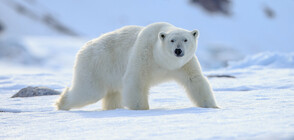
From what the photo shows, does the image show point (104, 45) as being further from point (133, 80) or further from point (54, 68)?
point (54, 68)

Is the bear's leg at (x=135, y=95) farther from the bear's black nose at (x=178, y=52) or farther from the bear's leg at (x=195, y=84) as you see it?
the bear's black nose at (x=178, y=52)

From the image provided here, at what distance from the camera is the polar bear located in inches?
163

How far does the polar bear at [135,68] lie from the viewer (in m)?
4.15

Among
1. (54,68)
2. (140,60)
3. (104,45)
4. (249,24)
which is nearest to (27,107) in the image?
(104,45)

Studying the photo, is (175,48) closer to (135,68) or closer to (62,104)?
(135,68)

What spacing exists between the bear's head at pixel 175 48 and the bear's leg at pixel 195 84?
4.9 inches

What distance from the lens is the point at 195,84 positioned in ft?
14.0

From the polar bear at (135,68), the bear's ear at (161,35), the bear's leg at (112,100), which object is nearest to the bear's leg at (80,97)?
the polar bear at (135,68)

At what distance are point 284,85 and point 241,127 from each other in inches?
167

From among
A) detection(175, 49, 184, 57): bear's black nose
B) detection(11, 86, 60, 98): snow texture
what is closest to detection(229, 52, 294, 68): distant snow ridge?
detection(11, 86, 60, 98): snow texture

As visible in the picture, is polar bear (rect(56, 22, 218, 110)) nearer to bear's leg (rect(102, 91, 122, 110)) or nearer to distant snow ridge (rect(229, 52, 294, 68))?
bear's leg (rect(102, 91, 122, 110))

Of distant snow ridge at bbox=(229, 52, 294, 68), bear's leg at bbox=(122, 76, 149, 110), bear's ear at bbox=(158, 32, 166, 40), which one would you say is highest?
distant snow ridge at bbox=(229, 52, 294, 68)

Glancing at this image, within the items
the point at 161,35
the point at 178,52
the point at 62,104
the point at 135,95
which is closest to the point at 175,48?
the point at 178,52

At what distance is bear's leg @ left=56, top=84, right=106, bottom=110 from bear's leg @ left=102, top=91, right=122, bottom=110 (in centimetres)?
29
